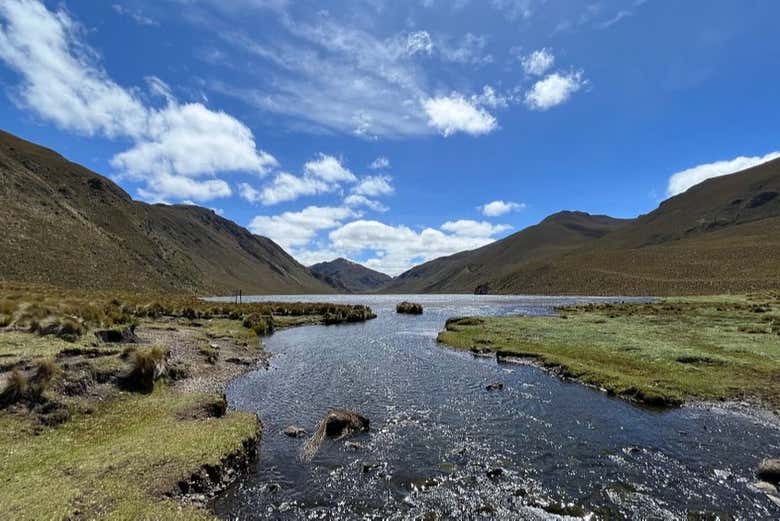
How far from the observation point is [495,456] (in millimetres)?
18594

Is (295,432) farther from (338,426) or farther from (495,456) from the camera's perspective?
(495,456)

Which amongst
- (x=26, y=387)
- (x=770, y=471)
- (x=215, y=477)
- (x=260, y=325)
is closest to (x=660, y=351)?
(x=770, y=471)

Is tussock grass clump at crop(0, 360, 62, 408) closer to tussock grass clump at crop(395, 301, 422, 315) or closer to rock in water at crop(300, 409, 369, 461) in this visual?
rock in water at crop(300, 409, 369, 461)

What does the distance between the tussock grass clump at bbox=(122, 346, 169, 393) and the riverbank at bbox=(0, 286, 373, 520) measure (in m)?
0.08

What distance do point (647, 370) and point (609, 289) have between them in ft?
603

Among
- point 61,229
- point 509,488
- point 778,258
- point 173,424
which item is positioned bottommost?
point 509,488

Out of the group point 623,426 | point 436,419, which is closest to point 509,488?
point 436,419

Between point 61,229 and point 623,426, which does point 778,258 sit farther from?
point 61,229

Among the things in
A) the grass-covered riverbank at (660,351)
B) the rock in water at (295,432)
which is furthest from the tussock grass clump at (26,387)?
the grass-covered riverbank at (660,351)

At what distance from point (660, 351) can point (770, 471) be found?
74.1 feet

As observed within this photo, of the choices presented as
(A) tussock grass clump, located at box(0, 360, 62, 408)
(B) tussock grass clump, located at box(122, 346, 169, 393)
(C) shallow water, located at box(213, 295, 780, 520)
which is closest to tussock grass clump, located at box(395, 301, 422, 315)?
(C) shallow water, located at box(213, 295, 780, 520)

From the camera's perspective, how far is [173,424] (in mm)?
19156

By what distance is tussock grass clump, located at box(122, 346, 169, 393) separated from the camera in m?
23.6

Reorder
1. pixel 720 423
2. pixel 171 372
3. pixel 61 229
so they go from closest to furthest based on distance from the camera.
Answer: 1. pixel 720 423
2. pixel 171 372
3. pixel 61 229
